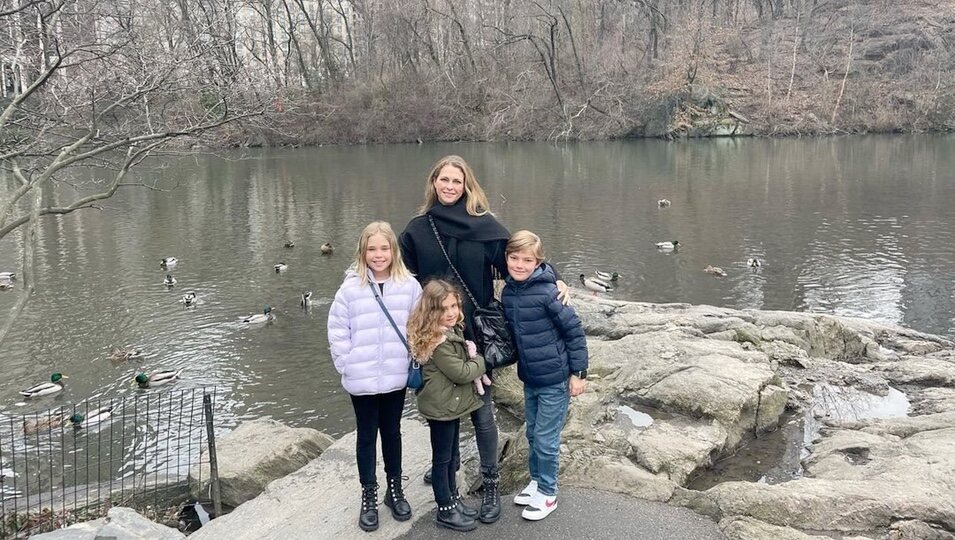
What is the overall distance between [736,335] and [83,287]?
41.7ft

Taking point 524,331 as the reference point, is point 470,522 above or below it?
below

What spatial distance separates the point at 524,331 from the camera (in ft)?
13.6

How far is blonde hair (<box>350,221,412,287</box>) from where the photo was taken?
4.01m

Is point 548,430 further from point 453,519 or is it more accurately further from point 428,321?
point 428,321

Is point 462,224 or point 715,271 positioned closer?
point 462,224

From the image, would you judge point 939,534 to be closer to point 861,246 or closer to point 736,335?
point 736,335

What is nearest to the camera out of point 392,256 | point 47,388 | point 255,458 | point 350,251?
point 392,256

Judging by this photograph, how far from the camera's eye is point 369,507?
420cm

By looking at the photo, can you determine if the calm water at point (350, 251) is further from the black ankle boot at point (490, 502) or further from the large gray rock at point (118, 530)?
the black ankle boot at point (490, 502)

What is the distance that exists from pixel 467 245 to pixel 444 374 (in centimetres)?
77

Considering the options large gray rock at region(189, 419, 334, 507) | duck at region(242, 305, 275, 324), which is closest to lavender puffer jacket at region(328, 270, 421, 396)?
large gray rock at region(189, 419, 334, 507)

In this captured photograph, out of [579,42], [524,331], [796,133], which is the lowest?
[524,331]

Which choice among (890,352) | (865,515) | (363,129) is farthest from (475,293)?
(363,129)

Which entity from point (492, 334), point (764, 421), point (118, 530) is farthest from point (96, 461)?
point (764, 421)
